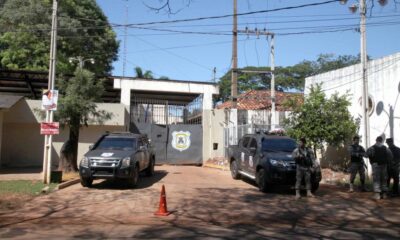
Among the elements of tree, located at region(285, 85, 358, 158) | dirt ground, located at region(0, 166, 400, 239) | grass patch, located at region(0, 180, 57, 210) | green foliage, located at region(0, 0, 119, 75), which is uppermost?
green foliage, located at region(0, 0, 119, 75)

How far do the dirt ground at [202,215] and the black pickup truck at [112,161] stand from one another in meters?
0.45

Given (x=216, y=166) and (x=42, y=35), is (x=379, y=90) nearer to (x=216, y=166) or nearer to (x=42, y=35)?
(x=216, y=166)

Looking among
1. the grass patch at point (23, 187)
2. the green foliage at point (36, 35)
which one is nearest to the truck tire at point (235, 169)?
the grass patch at point (23, 187)

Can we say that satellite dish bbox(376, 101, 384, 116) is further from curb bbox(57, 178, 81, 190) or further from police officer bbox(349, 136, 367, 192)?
curb bbox(57, 178, 81, 190)

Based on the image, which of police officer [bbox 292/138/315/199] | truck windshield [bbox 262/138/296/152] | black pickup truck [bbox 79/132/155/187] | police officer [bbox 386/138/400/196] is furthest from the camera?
truck windshield [bbox 262/138/296/152]

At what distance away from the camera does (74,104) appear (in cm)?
1758

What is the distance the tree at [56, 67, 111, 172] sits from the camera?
1767 centimetres

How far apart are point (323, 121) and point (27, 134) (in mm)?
15430

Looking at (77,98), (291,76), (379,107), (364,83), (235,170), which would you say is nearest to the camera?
A: (364,83)

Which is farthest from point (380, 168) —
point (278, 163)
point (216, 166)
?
point (216, 166)

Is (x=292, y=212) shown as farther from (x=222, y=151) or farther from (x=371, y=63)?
(x=222, y=151)

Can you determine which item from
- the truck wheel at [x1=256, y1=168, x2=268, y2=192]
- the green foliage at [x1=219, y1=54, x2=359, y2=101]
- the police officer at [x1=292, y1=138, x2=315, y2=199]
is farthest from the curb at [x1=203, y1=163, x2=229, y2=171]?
the green foliage at [x1=219, y1=54, x2=359, y2=101]

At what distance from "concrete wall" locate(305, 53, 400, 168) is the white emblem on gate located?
31.5 feet

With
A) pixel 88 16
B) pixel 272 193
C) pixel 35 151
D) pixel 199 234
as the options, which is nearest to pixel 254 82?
pixel 88 16
